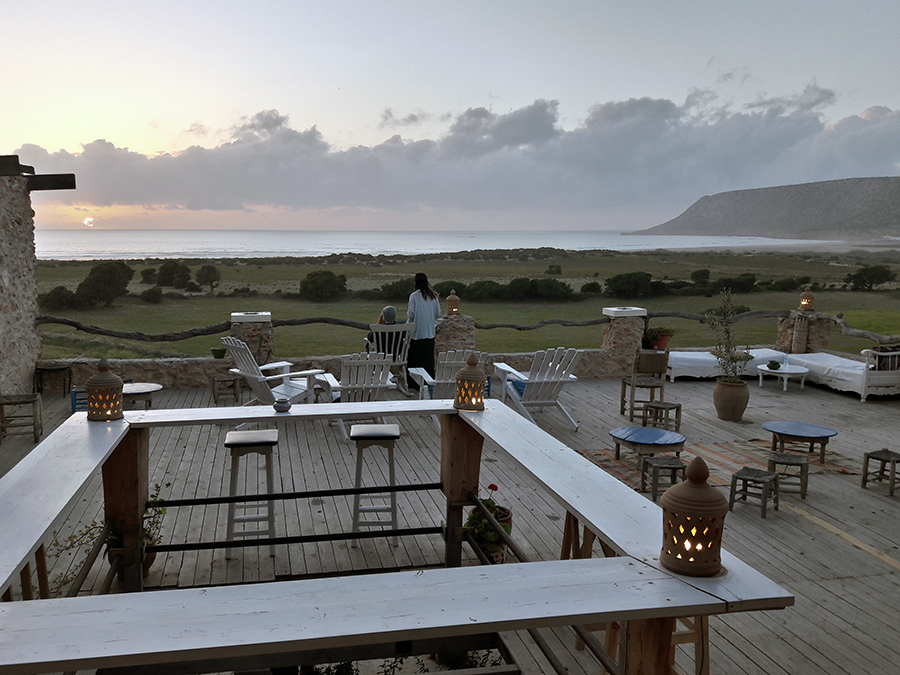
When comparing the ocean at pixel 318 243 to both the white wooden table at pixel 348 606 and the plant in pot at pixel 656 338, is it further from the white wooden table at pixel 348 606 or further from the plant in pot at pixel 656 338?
the white wooden table at pixel 348 606

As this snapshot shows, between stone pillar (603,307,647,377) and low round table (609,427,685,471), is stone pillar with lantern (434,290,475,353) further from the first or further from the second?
low round table (609,427,685,471)

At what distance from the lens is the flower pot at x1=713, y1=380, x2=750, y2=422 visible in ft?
23.5

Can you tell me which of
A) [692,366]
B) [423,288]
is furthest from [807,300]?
[423,288]

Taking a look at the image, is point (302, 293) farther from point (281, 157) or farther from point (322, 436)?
point (322, 436)

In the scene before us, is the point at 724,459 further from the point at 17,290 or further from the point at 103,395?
the point at 17,290

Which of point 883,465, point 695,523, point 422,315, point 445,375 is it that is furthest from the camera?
point 422,315

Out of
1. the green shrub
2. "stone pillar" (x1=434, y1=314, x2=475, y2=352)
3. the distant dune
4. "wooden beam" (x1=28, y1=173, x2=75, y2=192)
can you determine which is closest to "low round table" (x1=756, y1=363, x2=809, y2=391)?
"stone pillar" (x1=434, y1=314, x2=475, y2=352)

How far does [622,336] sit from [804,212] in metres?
29.1

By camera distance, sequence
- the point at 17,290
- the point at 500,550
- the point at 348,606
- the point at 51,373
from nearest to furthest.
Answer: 1. the point at 348,606
2. the point at 500,550
3. the point at 17,290
4. the point at 51,373

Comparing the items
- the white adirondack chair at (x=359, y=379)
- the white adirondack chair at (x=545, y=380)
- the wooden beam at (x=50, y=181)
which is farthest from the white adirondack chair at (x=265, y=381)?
the wooden beam at (x=50, y=181)

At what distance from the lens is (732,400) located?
283 inches

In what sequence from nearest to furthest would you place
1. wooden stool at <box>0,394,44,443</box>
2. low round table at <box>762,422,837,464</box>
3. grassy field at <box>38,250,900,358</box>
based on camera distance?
1. low round table at <box>762,422,837,464</box>
2. wooden stool at <box>0,394,44,443</box>
3. grassy field at <box>38,250,900,358</box>

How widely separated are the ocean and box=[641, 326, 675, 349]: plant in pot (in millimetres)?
27632

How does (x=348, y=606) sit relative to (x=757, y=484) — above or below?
above
